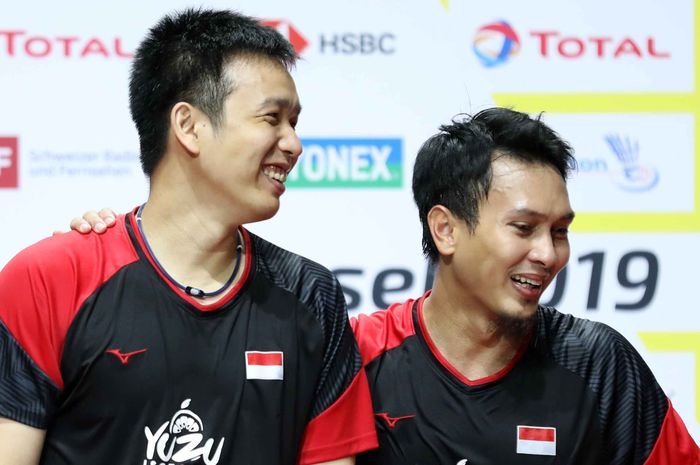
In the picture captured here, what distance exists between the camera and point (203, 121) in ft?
6.02

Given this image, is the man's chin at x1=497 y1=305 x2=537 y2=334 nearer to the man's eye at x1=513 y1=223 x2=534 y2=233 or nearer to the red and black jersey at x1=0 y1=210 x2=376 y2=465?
the man's eye at x1=513 y1=223 x2=534 y2=233

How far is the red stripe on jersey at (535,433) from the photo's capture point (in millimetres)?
2021

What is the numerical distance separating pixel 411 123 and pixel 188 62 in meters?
1.27

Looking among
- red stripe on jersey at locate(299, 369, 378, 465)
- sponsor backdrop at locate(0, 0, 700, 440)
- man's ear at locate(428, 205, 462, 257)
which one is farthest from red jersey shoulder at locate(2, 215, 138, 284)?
sponsor backdrop at locate(0, 0, 700, 440)

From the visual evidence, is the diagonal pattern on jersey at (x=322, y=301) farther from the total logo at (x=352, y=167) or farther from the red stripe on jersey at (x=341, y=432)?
the total logo at (x=352, y=167)

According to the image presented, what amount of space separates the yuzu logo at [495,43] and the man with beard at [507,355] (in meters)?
0.93

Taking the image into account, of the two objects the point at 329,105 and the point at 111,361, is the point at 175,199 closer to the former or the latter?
the point at 111,361

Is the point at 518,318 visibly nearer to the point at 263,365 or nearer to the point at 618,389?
the point at 618,389

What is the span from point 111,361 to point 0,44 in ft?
5.36

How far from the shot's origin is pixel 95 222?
1.84 m

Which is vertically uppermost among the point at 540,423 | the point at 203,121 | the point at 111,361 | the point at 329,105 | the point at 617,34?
the point at 617,34

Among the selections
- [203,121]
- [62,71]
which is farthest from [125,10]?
[203,121]

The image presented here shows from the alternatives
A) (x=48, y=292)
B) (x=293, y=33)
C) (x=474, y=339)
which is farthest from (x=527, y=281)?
(x=293, y=33)

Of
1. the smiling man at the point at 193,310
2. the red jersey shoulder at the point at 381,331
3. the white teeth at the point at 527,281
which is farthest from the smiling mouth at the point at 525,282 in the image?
the smiling man at the point at 193,310
